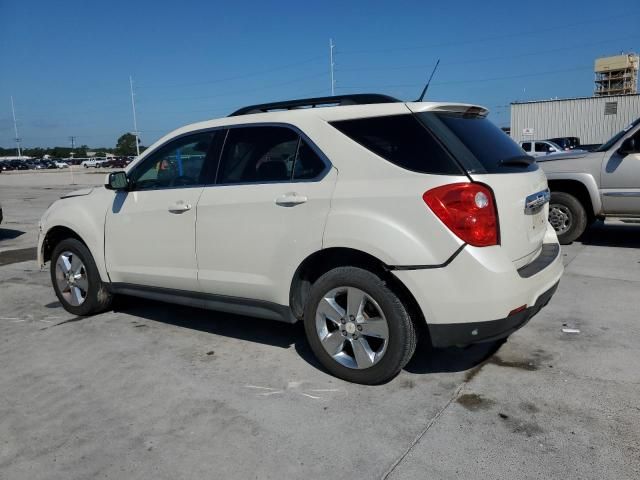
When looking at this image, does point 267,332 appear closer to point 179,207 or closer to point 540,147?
point 179,207

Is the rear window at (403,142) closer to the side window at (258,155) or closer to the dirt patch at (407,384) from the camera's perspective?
the side window at (258,155)

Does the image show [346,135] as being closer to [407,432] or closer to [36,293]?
[407,432]

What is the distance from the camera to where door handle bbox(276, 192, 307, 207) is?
141 inches

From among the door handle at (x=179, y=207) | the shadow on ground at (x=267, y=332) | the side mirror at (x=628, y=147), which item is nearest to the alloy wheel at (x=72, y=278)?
the shadow on ground at (x=267, y=332)

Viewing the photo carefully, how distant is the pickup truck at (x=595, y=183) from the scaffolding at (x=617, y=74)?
288 ft

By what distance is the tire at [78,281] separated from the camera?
5.06m

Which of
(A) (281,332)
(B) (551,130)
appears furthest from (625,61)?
(A) (281,332)

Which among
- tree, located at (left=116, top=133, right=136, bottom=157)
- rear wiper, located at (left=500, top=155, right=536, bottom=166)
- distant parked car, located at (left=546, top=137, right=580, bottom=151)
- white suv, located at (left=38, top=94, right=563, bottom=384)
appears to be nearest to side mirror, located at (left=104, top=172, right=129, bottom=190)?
white suv, located at (left=38, top=94, right=563, bottom=384)

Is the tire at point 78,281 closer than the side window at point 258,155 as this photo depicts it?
No

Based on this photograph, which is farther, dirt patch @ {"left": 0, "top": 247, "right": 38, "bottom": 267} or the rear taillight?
dirt patch @ {"left": 0, "top": 247, "right": 38, "bottom": 267}

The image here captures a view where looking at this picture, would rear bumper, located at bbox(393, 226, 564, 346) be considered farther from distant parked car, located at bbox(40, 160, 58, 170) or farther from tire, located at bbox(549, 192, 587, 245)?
distant parked car, located at bbox(40, 160, 58, 170)

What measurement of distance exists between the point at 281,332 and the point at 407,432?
6.19ft

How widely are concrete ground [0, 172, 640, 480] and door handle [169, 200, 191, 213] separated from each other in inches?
42.7

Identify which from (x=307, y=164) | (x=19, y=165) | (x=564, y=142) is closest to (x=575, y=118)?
(x=564, y=142)
